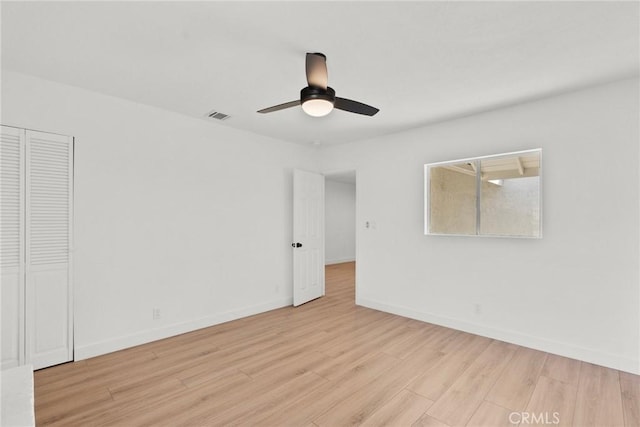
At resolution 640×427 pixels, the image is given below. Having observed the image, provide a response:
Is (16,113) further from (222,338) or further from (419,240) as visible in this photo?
(419,240)

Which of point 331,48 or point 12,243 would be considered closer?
point 331,48

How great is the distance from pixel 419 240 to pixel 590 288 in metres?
1.77

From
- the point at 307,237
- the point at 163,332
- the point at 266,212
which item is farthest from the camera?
the point at 307,237

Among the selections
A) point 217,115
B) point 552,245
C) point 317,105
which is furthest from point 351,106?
point 552,245

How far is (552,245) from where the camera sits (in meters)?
3.12

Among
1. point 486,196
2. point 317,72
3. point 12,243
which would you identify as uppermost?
point 317,72

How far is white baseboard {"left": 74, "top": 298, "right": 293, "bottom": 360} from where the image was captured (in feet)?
9.98

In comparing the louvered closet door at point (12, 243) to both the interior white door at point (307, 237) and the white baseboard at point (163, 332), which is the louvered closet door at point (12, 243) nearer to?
the white baseboard at point (163, 332)

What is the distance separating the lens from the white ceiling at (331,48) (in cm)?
187

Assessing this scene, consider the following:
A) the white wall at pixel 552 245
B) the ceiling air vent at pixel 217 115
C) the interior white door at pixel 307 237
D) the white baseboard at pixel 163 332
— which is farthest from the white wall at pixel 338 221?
the ceiling air vent at pixel 217 115

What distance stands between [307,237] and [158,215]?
2.30m

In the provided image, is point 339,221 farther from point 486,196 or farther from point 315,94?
point 315,94

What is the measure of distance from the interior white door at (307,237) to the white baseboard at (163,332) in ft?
1.62

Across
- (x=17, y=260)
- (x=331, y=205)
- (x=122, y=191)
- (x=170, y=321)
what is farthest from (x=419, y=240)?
(x=331, y=205)
